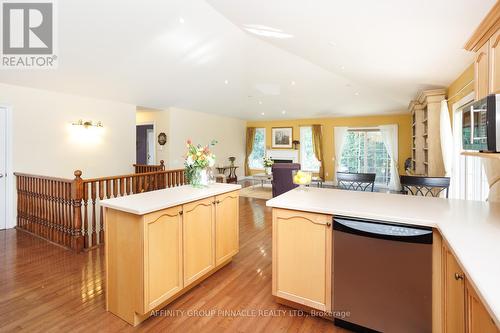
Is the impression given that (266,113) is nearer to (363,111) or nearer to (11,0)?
(363,111)

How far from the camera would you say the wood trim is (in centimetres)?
145

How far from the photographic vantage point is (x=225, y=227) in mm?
2871

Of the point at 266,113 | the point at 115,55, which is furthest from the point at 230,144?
the point at 115,55

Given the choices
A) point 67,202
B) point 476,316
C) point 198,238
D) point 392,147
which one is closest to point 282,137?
point 392,147

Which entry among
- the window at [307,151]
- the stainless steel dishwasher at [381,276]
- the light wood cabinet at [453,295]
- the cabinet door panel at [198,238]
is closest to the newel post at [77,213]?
the cabinet door panel at [198,238]

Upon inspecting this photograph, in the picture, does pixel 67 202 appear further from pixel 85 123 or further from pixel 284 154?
pixel 284 154

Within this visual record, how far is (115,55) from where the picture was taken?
4.24m

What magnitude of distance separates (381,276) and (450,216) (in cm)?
61

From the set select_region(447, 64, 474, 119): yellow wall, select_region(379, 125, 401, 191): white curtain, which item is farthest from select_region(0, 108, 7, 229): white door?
select_region(379, 125, 401, 191): white curtain

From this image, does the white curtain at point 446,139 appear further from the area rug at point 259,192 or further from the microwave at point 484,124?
the area rug at point 259,192

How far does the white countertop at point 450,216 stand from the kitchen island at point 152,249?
0.81 metres

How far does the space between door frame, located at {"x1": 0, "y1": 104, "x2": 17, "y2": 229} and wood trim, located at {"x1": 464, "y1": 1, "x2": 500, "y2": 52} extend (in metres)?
6.12

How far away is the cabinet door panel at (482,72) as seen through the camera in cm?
166

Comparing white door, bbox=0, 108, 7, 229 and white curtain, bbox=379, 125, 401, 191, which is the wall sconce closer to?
white door, bbox=0, 108, 7, 229
